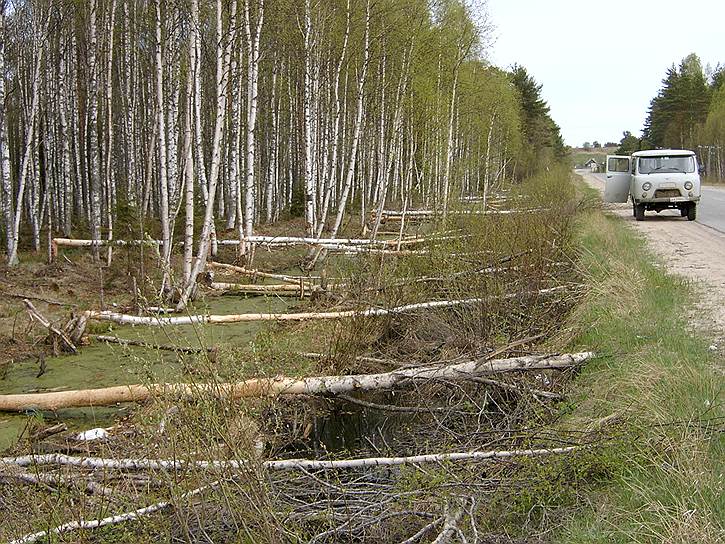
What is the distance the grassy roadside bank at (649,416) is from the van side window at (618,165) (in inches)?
568

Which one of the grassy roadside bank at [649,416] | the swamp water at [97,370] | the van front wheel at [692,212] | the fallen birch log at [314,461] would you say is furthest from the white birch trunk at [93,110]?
the van front wheel at [692,212]

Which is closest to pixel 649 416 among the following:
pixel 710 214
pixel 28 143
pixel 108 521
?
pixel 108 521

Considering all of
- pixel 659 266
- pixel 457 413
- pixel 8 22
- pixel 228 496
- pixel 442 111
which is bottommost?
pixel 457 413

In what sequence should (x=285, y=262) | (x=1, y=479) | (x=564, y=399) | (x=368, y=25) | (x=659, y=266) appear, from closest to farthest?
1. (x=1, y=479)
2. (x=564, y=399)
3. (x=659, y=266)
4. (x=285, y=262)
5. (x=368, y=25)

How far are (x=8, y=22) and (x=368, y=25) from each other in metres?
10.9

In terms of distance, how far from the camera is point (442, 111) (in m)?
28.1

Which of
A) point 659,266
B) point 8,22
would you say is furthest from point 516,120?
point 659,266

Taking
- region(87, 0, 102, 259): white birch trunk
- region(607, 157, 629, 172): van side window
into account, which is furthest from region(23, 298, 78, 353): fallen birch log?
region(607, 157, 629, 172): van side window

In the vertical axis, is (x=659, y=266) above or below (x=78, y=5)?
below

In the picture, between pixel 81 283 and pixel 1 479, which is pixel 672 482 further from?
pixel 81 283

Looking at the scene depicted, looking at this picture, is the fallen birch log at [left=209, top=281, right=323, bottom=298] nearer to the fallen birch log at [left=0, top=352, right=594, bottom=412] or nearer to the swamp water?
the swamp water

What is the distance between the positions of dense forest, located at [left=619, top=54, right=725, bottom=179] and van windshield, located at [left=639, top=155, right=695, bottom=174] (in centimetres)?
3987

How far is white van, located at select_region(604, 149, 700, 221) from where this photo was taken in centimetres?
2038

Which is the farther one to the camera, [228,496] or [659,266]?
[659,266]
